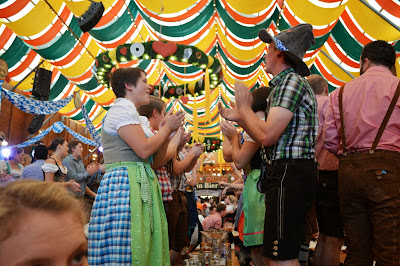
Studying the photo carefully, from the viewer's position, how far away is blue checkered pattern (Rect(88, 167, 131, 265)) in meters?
1.40

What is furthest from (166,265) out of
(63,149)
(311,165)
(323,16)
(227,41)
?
(227,41)

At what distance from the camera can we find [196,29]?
744cm

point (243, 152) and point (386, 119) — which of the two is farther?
point (243, 152)

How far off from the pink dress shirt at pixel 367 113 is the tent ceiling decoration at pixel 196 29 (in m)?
2.93

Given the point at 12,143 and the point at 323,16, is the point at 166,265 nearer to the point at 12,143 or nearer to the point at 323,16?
the point at 323,16

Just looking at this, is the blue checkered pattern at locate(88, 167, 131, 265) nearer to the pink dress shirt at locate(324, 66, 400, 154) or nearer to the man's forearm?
the man's forearm

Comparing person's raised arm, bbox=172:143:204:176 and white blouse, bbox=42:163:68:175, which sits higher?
person's raised arm, bbox=172:143:204:176

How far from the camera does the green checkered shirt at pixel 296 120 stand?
1.42 m

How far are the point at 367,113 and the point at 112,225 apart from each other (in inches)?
53.5

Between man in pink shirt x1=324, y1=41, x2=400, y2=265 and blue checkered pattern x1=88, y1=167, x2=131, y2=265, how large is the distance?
107 cm

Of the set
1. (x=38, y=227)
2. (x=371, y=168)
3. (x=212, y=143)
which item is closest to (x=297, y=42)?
(x=371, y=168)

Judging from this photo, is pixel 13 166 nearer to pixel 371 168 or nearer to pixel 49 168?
pixel 49 168

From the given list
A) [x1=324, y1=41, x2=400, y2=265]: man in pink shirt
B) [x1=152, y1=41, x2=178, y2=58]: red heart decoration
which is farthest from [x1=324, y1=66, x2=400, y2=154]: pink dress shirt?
[x1=152, y1=41, x2=178, y2=58]: red heart decoration

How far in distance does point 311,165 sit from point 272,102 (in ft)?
1.09
